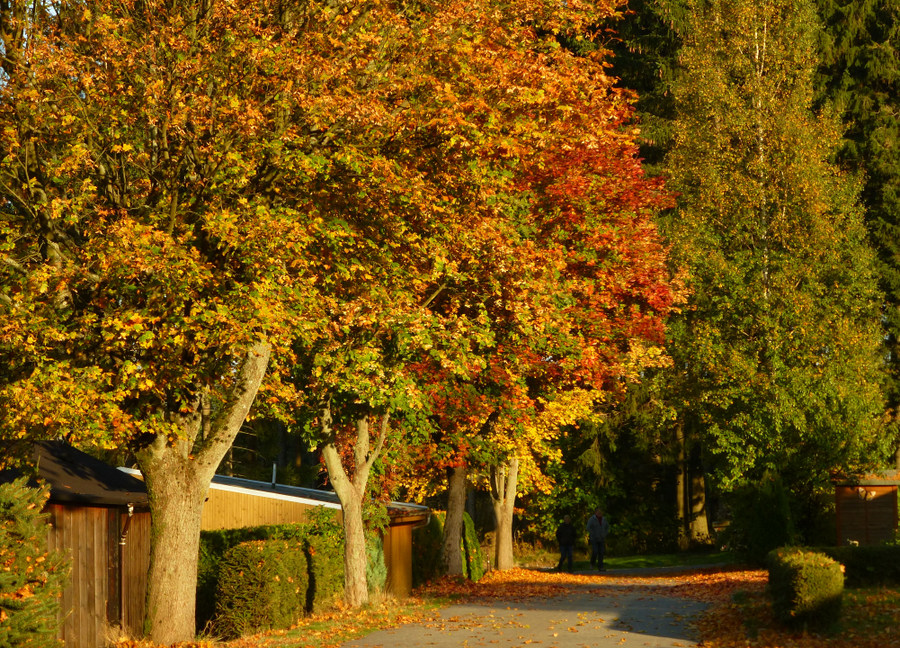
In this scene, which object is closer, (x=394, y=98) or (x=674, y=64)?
(x=394, y=98)

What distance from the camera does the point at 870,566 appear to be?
19062 mm

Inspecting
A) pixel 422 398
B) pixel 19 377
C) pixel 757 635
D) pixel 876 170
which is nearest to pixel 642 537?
pixel 876 170

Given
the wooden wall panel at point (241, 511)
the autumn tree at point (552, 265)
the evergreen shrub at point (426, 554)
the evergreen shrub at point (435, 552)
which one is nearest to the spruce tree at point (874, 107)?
the autumn tree at point (552, 265)

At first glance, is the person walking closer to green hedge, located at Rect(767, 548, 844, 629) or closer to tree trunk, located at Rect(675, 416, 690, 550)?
tree trunk, located at Rect(675, 416, 690, 550)

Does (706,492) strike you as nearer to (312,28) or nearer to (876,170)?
(876,170)

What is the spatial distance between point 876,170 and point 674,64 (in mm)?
8500

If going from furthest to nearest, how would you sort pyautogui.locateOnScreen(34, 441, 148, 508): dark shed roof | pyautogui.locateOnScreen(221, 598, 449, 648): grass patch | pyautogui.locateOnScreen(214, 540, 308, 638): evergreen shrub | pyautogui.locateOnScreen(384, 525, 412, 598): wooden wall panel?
pyautogui.locateOnScreen(384, 525, 412, 598): wooden wall panel < pyautogui.locateOnScreen(214, 540, 308, 638): evergreen shrub < pyautogui.locateOnScreen(34, 441, 148, 508): dark shed roof < pyautogui.locateOnScreen(221, 598, 449, 648): grass patch

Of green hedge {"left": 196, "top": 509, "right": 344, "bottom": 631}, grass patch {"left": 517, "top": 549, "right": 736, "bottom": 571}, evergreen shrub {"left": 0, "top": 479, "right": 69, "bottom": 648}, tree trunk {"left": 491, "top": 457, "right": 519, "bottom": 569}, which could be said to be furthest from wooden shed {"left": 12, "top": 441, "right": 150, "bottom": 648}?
grass patch {"left": 517, "top": 549, "right": 736, "bottom": 571}

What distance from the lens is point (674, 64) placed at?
42.3 meters

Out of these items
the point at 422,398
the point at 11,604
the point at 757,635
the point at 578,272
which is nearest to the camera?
the point at 11,604

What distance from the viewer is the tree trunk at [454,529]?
93.0ft

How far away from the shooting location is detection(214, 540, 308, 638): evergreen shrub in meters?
18.3

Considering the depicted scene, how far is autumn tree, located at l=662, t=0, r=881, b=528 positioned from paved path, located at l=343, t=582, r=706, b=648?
9.37 m

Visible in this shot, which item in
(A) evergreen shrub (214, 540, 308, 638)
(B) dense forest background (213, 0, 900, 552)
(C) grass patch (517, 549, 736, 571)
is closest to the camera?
(A) evergreen shrub (214, 540, 308, 638)
